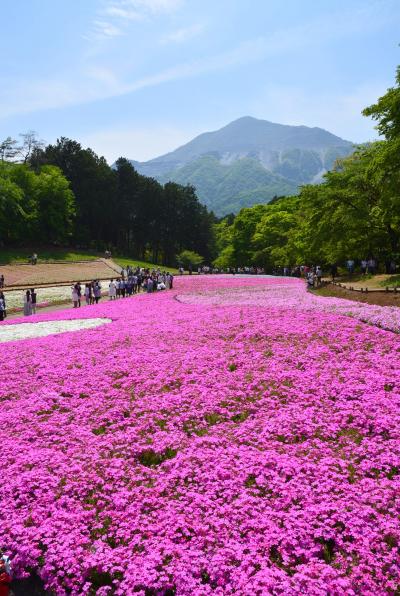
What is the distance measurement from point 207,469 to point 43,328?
19.5 meters

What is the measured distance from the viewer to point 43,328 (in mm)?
25609

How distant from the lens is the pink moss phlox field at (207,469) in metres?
5.98

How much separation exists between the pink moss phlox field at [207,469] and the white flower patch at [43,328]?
724cm

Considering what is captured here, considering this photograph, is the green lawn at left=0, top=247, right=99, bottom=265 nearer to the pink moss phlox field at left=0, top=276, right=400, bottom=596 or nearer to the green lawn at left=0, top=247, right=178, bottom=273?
the green lawn at left=0, top=247, right=178, bottom=273

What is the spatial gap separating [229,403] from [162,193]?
107 metres

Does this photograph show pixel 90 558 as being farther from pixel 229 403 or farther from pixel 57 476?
pixel 229 403

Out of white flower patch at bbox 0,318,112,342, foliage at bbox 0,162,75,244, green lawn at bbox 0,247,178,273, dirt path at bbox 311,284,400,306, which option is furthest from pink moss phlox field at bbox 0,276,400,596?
foliage at bbox 0,162,75,244

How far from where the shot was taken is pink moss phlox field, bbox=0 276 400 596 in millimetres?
5984

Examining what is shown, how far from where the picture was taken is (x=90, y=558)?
20.2 ft

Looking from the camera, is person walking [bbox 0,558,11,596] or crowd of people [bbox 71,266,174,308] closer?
person walking [bbox 0,558,11,596]

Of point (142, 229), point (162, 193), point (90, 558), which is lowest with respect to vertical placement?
point (90, 558)

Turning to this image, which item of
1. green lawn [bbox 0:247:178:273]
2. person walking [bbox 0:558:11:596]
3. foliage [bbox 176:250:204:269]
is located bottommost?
person walking [bbox 0:558:11:596]

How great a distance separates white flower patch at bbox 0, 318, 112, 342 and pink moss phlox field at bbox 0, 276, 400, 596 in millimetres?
7241

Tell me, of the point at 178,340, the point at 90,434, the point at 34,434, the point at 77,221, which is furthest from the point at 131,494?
the point at 77,221
